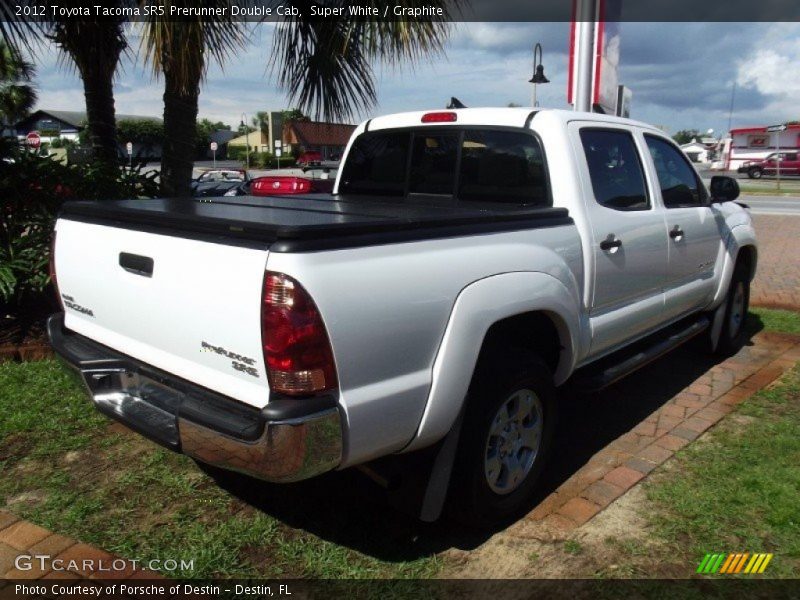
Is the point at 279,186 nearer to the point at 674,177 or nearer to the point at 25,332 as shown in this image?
the point at 25,332

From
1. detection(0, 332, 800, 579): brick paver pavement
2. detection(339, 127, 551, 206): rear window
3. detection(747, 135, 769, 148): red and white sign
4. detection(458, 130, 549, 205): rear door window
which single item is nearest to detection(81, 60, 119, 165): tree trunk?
detection(339, 127, 551, 206): rear window

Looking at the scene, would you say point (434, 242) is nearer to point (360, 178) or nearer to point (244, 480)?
point (244, 480)

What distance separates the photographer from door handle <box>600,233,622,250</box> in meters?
3.53

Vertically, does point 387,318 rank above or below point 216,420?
above

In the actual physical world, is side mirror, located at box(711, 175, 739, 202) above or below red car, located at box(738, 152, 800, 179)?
below

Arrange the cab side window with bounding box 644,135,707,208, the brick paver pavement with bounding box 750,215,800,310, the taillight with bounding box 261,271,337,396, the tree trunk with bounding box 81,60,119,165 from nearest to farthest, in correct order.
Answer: the taillight with bounding box 261,271,337,396, the cab side window with bounding box 644,135,707,208, the tree trunk with bounding box 81,60,119,165, the brick paver pavement with bounding box 750,215,800,310

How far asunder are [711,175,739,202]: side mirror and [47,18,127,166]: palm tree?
17.1 ft

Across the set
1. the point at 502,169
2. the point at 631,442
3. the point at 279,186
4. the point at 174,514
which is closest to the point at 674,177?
the point at 502,169

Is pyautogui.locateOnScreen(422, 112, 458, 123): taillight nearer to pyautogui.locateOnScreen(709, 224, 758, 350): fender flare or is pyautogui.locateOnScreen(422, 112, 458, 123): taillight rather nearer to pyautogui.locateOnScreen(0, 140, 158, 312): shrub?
pyautogui.locateOnScreen(709, 224, 758, 350): fender flare

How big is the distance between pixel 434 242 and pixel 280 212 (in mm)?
776

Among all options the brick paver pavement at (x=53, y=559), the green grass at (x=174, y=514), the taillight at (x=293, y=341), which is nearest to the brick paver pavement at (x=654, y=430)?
the green grass at (x=174, y=514)

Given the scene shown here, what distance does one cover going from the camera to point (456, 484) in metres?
2.88

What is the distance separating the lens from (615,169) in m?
3.96

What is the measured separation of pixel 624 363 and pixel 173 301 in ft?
8.43
